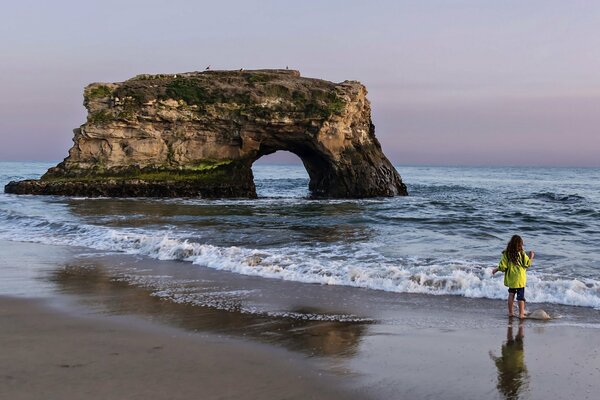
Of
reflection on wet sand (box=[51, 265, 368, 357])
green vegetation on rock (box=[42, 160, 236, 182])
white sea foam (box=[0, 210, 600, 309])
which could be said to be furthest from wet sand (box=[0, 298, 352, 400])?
green vegetation on rock (box=[42, 160, 236, 182])

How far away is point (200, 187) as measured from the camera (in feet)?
116

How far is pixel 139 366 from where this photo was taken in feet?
18.0

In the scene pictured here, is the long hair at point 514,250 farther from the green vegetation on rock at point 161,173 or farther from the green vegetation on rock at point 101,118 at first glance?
the green vegetation on rock at point 101,118

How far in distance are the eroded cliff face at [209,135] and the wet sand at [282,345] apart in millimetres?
25793

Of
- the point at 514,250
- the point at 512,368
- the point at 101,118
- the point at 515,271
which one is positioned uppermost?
the point at 101,118

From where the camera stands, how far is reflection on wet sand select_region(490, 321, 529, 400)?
5094mm

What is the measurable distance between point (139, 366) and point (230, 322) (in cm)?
209

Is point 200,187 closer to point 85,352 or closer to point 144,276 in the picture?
point 144,276

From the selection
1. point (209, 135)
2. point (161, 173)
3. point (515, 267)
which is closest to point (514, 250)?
point (515, 267)

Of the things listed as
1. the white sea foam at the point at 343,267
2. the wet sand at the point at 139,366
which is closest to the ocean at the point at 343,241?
the white sea foam at the point at 343,267

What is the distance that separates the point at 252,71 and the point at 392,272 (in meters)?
30.5

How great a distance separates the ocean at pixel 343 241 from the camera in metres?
10.3

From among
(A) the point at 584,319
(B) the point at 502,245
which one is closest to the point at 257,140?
(B) the point at 502,245

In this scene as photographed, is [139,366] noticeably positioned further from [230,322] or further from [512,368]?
[512,368]
